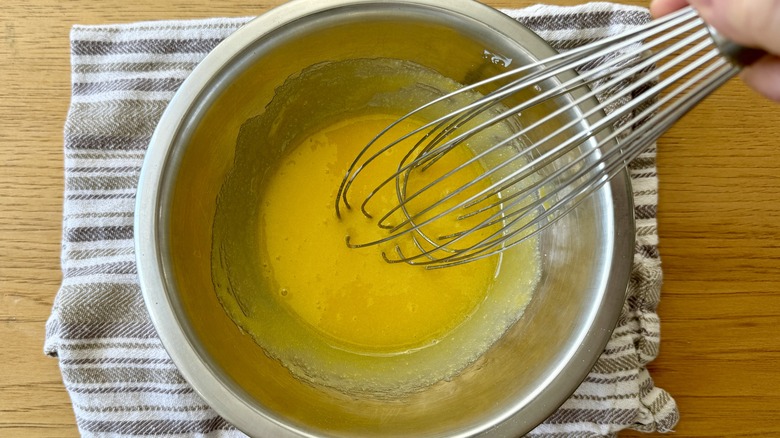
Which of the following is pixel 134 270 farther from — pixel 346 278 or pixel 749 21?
pixel 749 21

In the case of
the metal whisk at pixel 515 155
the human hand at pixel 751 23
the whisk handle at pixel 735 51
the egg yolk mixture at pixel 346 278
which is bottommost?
the egg yolk mixture at pixel 346 278

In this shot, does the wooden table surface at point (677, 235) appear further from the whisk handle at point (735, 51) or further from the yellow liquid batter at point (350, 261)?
the whisk handle at point (735, 51)

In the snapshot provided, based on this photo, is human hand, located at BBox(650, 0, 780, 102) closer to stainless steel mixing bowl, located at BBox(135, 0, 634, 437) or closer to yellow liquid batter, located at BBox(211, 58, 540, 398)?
stainless steel mixing bowl, located at BBox(135, 0, 634, 437)

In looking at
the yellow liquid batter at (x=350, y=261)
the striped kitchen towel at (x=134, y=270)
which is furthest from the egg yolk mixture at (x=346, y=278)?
the striped kitchen towel at (x=134, y=270)

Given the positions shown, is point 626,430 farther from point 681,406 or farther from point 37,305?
point 37,305

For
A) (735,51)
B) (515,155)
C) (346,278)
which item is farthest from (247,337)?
(735,51)

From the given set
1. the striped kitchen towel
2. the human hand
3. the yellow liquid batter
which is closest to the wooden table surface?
the striped kitchen towel

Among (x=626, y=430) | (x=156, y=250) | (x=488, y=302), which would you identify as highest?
(x=156, y=250)

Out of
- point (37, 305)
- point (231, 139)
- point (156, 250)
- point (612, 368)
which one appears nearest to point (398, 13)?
point (231, 139)
